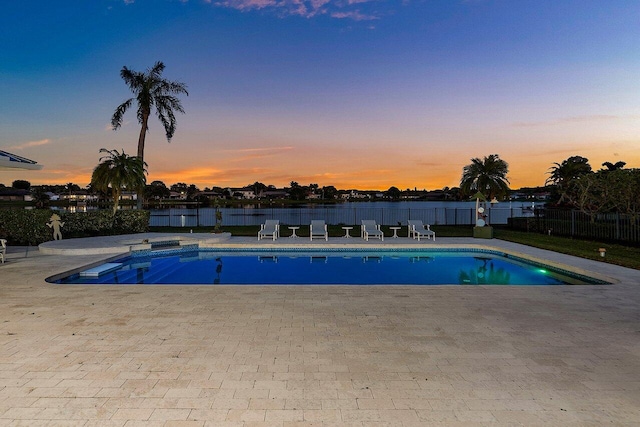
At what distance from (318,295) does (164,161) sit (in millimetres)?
26044

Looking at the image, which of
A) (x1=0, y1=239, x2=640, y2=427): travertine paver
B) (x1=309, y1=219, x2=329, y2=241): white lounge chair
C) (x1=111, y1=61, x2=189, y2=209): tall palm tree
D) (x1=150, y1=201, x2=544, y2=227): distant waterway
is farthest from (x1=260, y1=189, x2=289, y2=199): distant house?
(x1=0, y1=239, x2=640, y2=427): travertine paver

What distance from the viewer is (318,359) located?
3645 millimetres

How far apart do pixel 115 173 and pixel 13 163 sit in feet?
26.2

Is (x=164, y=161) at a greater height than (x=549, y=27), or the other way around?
(x=549, y=27)

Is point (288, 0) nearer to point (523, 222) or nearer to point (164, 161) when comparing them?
point (523, 222)

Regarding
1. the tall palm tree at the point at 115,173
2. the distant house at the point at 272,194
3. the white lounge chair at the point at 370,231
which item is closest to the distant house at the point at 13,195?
the distant house at the point at 272,194

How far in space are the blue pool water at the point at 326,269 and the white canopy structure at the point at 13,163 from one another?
2.56m

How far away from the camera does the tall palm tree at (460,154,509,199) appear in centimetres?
2419

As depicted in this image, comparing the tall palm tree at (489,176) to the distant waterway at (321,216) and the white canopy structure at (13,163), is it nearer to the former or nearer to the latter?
the distant waterway at (321,216)

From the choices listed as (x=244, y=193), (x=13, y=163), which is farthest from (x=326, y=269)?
(x=244, y=193)

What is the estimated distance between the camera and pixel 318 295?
6.22 m

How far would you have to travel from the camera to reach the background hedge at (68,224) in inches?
506

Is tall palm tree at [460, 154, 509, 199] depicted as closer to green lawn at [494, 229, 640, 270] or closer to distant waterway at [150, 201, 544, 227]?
distant waterway at [150, 201, 544, 227]

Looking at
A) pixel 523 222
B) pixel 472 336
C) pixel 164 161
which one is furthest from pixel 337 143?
pixel 472 336
